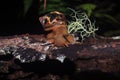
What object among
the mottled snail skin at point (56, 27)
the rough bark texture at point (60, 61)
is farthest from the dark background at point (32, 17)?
the rough bark texture at point (60, 61)

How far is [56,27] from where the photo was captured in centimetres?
215

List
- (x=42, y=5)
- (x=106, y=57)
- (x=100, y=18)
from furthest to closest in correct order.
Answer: (x=100, y=18) → (x=42, y=5) → (x=106, y=57)

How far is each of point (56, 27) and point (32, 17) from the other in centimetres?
126

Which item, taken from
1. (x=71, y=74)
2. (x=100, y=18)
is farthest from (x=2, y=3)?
(x=71, y=74)

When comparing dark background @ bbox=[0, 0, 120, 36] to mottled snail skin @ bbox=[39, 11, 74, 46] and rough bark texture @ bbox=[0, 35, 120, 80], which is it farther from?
rough bark texture @ bbox=[0, 35, 120, 80]

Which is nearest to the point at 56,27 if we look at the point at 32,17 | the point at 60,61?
the point at 60,61

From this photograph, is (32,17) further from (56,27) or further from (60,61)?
(60,61)

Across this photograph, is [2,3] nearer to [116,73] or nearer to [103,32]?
[103,32]

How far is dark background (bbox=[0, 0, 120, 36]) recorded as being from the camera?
3.25m

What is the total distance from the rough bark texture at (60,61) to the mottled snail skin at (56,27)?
0.09m

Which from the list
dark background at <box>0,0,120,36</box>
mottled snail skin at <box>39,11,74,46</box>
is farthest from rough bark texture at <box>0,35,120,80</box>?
dark background at <box>0,0,120,36</box>

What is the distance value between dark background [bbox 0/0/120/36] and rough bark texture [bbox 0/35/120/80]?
1243 millimetres

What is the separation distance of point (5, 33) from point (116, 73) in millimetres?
1840

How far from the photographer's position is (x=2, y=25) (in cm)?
343
